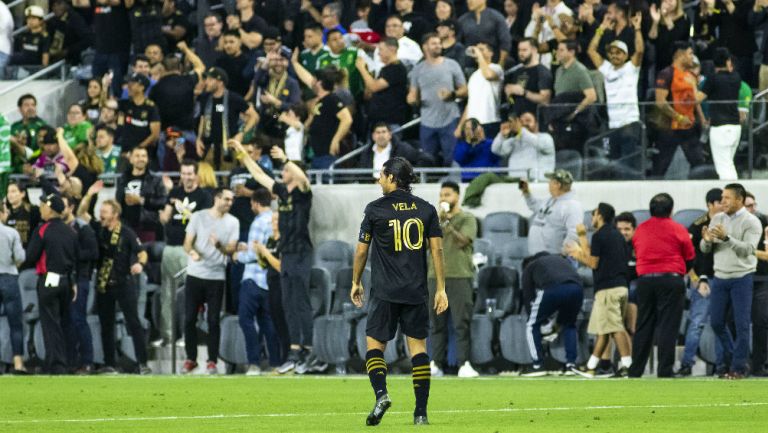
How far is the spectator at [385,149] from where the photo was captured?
23438 millimetres

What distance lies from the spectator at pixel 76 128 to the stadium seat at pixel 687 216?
380 inches

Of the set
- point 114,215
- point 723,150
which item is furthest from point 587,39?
point 114,215

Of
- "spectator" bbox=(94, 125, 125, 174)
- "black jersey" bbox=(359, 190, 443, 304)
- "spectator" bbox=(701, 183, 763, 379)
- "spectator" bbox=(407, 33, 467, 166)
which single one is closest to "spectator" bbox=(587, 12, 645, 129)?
"spectator" bbox=(407, 33, 467, 166)

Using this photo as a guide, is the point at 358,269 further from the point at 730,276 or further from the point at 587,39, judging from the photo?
the point at 587,39

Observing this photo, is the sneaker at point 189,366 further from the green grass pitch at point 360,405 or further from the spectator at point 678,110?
the spectator at point 678,110

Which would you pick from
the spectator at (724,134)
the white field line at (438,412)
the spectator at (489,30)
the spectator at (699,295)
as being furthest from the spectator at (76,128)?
the white field line at (438,412)

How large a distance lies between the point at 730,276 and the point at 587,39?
6.11 meters

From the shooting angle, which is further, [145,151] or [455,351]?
[145,151]

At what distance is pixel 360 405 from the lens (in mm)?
15625

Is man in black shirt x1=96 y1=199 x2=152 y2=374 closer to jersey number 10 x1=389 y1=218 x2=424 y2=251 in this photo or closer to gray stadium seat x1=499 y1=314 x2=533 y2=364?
gray stadium seat x1=499 y1=314 x2=533 y2=364

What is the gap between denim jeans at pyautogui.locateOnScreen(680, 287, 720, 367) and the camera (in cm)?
1983

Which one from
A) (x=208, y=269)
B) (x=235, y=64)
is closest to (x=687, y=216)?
(x=208, y=269)

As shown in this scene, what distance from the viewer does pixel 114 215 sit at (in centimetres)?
2302

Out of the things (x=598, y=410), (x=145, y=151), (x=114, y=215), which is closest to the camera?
(x=598, y=410)
